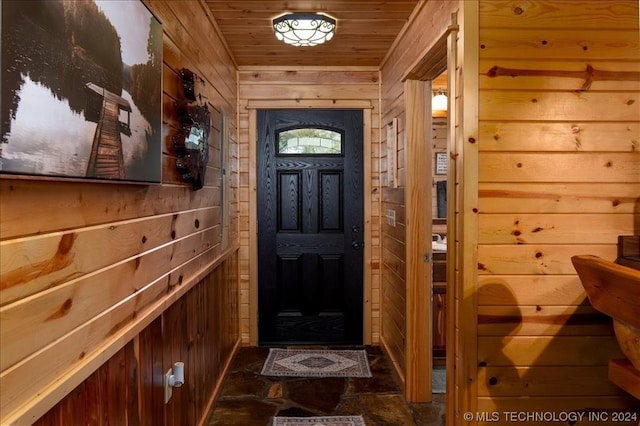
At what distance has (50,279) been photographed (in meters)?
1.07

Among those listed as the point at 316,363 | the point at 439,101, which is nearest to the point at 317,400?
the point at 316,363

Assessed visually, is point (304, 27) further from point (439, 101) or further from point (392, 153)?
point (439, 101)

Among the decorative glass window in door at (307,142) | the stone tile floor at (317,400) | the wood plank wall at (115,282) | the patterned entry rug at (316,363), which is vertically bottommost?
the stone tile floor at (317,400)

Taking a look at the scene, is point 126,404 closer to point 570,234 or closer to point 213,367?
point 213,367

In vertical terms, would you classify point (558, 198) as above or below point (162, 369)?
above

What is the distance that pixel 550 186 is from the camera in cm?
198

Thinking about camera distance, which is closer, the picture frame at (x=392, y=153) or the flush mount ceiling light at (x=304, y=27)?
the flush mount ceiling light at (x=304, y=27)

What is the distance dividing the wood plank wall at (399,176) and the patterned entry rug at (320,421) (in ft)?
1.82

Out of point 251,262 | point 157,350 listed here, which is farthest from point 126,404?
point 251,262

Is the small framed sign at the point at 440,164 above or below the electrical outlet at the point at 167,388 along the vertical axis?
above

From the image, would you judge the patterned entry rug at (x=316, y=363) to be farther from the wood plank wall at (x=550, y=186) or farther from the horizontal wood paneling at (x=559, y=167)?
Result: the horizontal wood paneling at (x=559, y=167)

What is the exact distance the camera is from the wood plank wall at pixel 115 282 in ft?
3.17

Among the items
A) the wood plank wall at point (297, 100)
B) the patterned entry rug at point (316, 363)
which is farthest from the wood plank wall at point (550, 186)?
the wood plank wall at point (297, 100)

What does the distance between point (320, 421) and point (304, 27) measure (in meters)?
2.36
